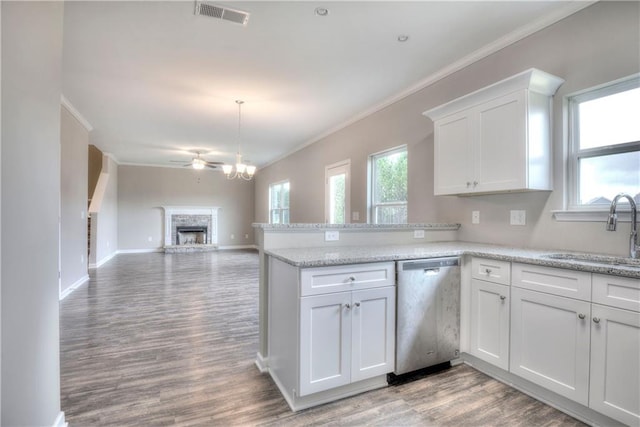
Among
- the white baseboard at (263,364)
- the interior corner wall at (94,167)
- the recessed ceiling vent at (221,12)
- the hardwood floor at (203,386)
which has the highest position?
the recessed ceiling vent at (221,12)

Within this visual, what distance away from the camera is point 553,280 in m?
1.87

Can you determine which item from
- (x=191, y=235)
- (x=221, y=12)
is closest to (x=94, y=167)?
(x=191, y=235)

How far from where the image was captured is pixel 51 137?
5.23 feet

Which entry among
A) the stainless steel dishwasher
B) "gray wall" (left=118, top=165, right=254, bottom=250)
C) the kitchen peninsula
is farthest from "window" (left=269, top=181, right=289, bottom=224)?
the stainless steel dishwasher

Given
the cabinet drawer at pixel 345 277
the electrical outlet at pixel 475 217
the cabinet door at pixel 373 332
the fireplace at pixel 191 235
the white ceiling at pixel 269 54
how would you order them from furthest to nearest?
the fireplace at pixel 191 235 → the electrical outlet at pixel 475 217 → the white ceiling at pixel 269 54 → the cabinet door at pixel 373 332 → the cabinet drawer at pixel 345 277

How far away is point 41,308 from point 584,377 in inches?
112

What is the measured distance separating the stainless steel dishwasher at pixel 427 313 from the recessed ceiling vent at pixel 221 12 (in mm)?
2172

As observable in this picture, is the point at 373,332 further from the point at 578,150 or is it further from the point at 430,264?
the point at 578,150

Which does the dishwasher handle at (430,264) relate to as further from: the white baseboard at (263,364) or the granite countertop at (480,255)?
the white baseboard at (263,364)

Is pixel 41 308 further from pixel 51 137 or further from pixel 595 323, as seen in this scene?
pixel 595 323

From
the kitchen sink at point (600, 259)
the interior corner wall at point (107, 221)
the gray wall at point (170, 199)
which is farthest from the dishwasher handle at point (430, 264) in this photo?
the gray wall at point (170, 199)

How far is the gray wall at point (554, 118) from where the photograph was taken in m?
2.08

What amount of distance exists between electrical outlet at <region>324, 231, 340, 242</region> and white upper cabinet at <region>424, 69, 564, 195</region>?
3.86 feet

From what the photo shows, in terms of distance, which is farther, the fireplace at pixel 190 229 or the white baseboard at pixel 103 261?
the fireplace at pixel 190 229
